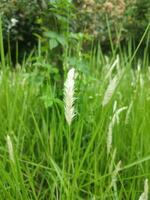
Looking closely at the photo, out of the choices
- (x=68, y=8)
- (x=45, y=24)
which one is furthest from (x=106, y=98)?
(x=45, y=24)

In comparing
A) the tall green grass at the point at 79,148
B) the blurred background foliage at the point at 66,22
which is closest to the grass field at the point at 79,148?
the tall green grass at the point at 79,148

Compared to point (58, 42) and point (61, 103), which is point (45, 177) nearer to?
point (61, 103)

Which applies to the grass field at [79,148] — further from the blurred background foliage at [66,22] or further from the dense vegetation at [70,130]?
the blurred background foliage at [66,22]

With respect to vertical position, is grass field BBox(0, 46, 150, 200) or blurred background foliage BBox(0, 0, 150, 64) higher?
blurred background foliage BBox(0, 0, 150, 64)

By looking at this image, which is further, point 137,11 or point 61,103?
point 137,11

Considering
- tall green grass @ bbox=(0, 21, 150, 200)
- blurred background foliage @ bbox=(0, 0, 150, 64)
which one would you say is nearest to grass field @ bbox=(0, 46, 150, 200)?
tall green grass @ bbox=(0, 21, 150, 200)

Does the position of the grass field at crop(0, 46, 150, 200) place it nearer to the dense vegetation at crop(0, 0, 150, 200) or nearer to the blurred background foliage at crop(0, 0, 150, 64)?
the dense vegetation at crop(0, 0, 150, 200)

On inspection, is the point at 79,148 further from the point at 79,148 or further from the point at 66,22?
the point at 66,22

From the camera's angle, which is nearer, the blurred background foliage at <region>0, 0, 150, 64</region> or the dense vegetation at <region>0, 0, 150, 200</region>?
the dense vegetation at <region>0, 0, 150, 200</region>

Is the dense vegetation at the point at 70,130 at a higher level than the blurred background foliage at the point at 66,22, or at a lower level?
lower
